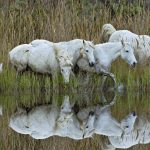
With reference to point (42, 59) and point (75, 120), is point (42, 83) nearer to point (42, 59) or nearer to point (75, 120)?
point (42, 59)

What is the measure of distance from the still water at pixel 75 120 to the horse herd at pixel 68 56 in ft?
1.57

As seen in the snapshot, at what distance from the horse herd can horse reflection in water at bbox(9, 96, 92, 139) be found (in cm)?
176

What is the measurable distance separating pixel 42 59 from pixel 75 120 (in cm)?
359

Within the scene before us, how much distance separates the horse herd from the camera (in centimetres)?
1336

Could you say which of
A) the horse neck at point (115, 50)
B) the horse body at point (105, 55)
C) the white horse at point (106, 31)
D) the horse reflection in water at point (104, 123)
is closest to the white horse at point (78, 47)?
the horse body at point (105, 55)

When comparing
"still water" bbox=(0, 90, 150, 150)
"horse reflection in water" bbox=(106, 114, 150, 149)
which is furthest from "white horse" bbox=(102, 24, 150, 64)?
"horse reflection in water" bbox=(106, 114, 150, 149)

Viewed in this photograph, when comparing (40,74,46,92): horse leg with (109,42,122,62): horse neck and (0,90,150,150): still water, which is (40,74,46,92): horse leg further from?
(109,42,122,62): horse neck

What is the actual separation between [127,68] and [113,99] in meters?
1.16

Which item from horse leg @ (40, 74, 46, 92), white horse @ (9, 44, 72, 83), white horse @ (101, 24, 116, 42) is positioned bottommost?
horse leg @ (40, 74, 46, 92)

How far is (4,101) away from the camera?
41.4 ft

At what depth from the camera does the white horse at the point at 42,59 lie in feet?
43.8

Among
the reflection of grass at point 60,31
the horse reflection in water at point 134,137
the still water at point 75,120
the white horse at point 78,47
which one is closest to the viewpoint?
the horse reflection in water at point 134,137

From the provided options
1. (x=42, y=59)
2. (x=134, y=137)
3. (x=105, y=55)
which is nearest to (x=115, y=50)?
(x=105, y=55)

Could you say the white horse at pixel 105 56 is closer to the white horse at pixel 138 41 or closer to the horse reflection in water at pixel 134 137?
the white horse at pixel 138 41
